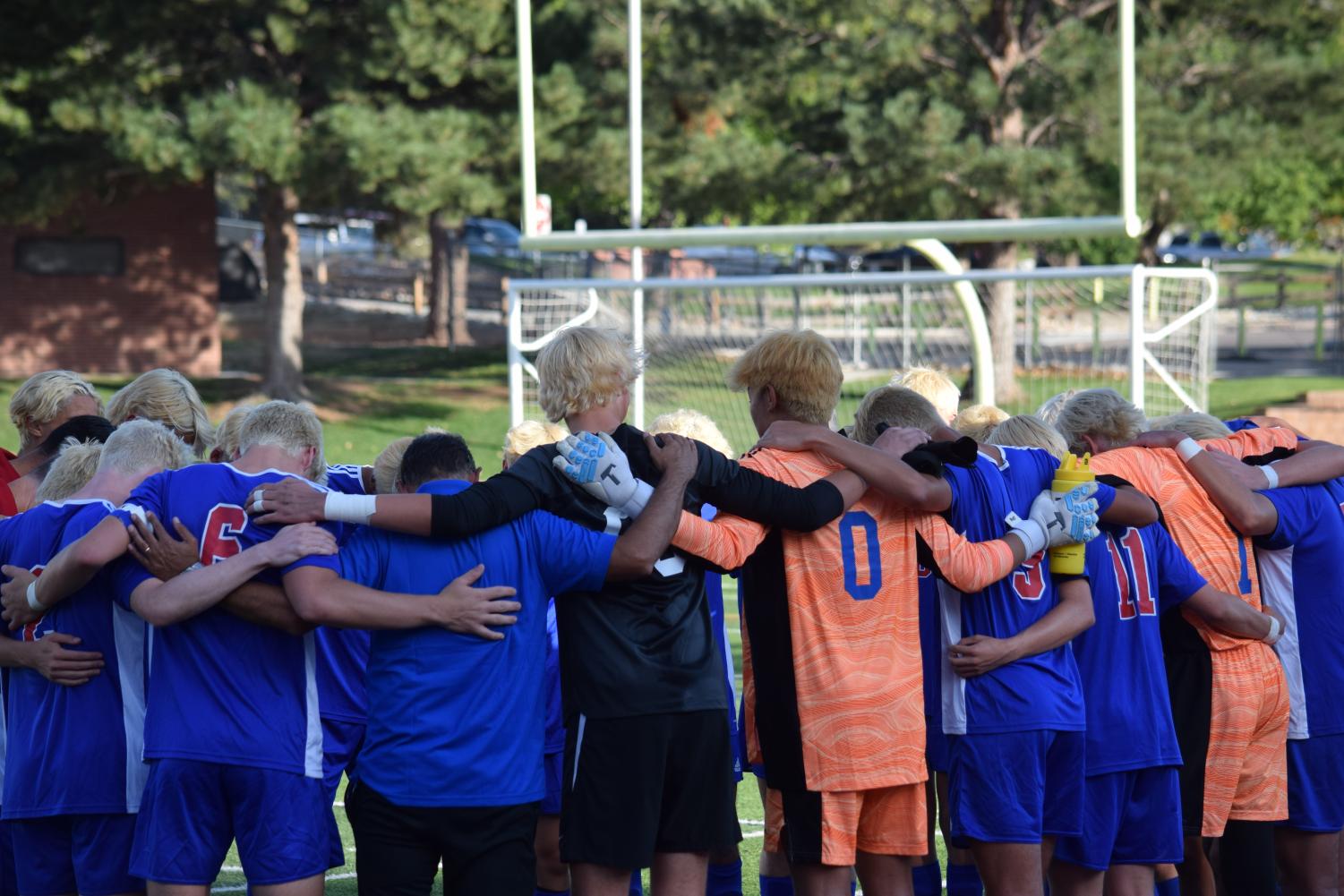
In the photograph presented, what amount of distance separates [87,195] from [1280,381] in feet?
57.7

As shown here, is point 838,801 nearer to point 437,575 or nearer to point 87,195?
point 437,575

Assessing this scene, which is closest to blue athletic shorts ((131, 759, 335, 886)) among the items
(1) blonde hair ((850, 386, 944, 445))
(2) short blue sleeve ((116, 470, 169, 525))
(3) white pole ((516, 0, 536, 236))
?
(2) short blue sleeve ((116, 470, 169, 525))

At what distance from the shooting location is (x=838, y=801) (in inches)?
152

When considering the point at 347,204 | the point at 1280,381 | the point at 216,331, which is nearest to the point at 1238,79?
the point at 1280,381

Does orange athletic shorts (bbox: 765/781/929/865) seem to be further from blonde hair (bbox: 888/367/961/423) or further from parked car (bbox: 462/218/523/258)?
parked car (bbox: 462/218/523/258)

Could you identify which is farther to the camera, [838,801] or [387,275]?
[387,275]

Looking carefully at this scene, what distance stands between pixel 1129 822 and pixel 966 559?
97cm

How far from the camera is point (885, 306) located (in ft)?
58.3

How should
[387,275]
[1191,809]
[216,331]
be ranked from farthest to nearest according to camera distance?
1. [387,275]
2. [216,331]
3. [1191,809]

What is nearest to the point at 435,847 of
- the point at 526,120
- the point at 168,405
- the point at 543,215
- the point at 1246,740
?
the point at 168,405

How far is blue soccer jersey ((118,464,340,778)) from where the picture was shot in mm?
3623

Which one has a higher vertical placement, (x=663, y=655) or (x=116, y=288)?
(x=116, y=288)

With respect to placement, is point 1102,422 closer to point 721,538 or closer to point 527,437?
point 721,538

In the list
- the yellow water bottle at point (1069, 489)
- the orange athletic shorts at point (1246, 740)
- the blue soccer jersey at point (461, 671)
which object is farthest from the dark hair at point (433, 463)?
the orange athletic shorts at point (1246, 740)
